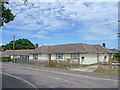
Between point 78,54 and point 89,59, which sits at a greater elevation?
point 78,54


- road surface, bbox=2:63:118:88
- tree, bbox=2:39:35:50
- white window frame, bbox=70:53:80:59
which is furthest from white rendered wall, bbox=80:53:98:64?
tree, bbox=2:39:35:50

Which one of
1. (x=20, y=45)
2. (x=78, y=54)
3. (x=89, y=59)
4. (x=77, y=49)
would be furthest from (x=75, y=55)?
(x=20, y=45)

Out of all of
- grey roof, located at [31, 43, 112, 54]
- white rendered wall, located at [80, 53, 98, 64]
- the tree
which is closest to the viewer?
white rendered wall, located at [80, 53, 98, 64]

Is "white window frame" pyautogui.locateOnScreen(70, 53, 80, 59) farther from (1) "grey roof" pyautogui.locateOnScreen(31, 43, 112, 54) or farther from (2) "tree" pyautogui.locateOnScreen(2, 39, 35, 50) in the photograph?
(2) "tree" pyautogui.locateOnScreen(2, 39, 35, 50)

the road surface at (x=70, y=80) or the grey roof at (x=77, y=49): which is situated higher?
the grey roof at (x=77, y=49)

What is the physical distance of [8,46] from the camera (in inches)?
2625

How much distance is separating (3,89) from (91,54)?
21.9 m

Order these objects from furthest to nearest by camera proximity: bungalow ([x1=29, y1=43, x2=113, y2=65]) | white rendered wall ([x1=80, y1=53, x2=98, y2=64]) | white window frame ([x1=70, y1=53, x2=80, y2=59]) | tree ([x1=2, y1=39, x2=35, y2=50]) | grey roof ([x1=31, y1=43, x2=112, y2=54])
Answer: tree ([x1=2, y1=39, x2=35, y2=50]) < grey roof ([x1=31, y1=43, x2=112, y2=54]) < white window frame ([x1=70, y1=53, x2=80, y2=59]) < bungalow ([x1=29, y1=43, x2=113, y2=65]) < white rendered wall ([x1=80, y1=53, x2=98, y2=64])

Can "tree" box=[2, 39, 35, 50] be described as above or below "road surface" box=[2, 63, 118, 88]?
above

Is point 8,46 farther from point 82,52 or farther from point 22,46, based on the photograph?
point 82,52

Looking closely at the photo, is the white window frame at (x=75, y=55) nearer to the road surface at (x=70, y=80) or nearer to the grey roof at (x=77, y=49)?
the grey roof at (x=77, y=49)

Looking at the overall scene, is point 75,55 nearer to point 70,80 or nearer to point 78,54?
point 78,54

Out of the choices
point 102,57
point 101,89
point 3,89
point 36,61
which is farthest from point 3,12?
point 102,57

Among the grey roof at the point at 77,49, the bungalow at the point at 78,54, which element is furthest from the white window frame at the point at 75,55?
the grey roof at the point at 77,49
